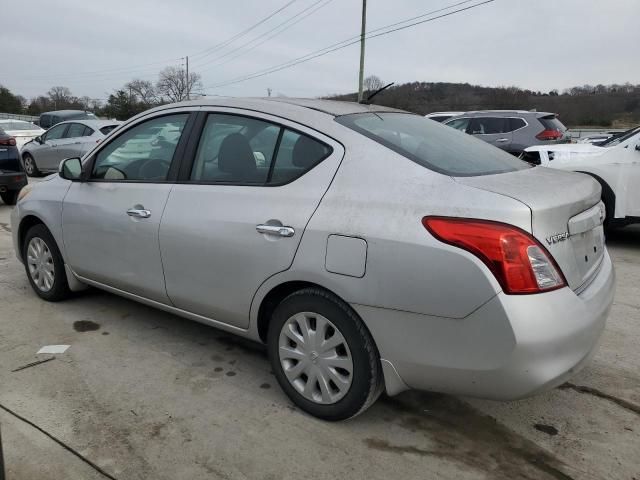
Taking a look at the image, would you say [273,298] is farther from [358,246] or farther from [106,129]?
[106,129]

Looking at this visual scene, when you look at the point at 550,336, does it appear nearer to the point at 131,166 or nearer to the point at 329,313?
the point at 329,313

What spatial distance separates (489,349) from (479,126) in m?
11.4

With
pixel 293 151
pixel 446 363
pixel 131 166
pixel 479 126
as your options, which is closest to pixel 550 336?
pixel 446 363

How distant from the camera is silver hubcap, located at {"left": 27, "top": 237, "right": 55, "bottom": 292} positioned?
415 centimetres

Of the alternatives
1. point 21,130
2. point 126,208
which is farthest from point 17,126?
point 126,208

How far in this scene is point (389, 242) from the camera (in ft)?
7.19

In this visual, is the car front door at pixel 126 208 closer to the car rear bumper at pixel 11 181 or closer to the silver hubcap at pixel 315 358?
the silver hubcap at pixel 315 358

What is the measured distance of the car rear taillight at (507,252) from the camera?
6.59ft

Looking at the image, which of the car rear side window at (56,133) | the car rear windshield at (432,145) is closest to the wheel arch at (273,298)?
the car rear windshield at (432,145)

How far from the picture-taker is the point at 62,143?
1267 cm

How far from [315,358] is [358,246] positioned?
2.09 ft

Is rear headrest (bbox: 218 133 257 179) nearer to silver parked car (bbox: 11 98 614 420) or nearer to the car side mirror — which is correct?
silver parked car (bbox: 11 98 614 420)

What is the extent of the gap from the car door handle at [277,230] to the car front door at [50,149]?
39.4 ft

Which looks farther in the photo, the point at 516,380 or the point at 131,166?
the point at 131,166
